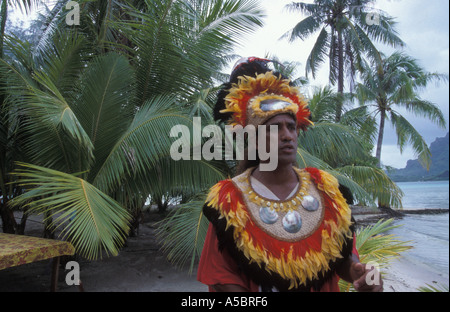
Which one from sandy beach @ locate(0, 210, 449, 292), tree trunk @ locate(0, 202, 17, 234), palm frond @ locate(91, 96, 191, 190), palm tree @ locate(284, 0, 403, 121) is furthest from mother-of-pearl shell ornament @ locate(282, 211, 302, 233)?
palm tree @ locate(284, 0, 403, 121)

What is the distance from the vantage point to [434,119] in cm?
2038

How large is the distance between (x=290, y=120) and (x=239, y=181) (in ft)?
1.33

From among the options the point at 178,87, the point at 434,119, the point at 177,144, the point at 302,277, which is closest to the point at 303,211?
the point at 302,277

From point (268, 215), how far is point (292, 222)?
12 cm

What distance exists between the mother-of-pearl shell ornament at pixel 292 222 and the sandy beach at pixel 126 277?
4.77 meters

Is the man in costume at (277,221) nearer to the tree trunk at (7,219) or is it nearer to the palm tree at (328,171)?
the palm tree at (328,171)

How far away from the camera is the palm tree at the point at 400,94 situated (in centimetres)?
1888

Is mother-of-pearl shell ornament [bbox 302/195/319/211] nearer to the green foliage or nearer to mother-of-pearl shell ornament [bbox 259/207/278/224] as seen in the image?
mother-of-pearl shell ornament [bbox 259/207/278/224]

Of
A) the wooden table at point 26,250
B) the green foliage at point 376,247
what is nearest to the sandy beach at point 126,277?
the wooden table at point 26,250

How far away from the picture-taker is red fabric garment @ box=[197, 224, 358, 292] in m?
1.50

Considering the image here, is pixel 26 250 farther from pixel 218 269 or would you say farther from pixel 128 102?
pixel 218 269

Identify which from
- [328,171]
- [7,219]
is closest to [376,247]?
[328,171]

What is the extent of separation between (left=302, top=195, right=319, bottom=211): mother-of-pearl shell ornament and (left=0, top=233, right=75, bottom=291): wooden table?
3391 millimetres
